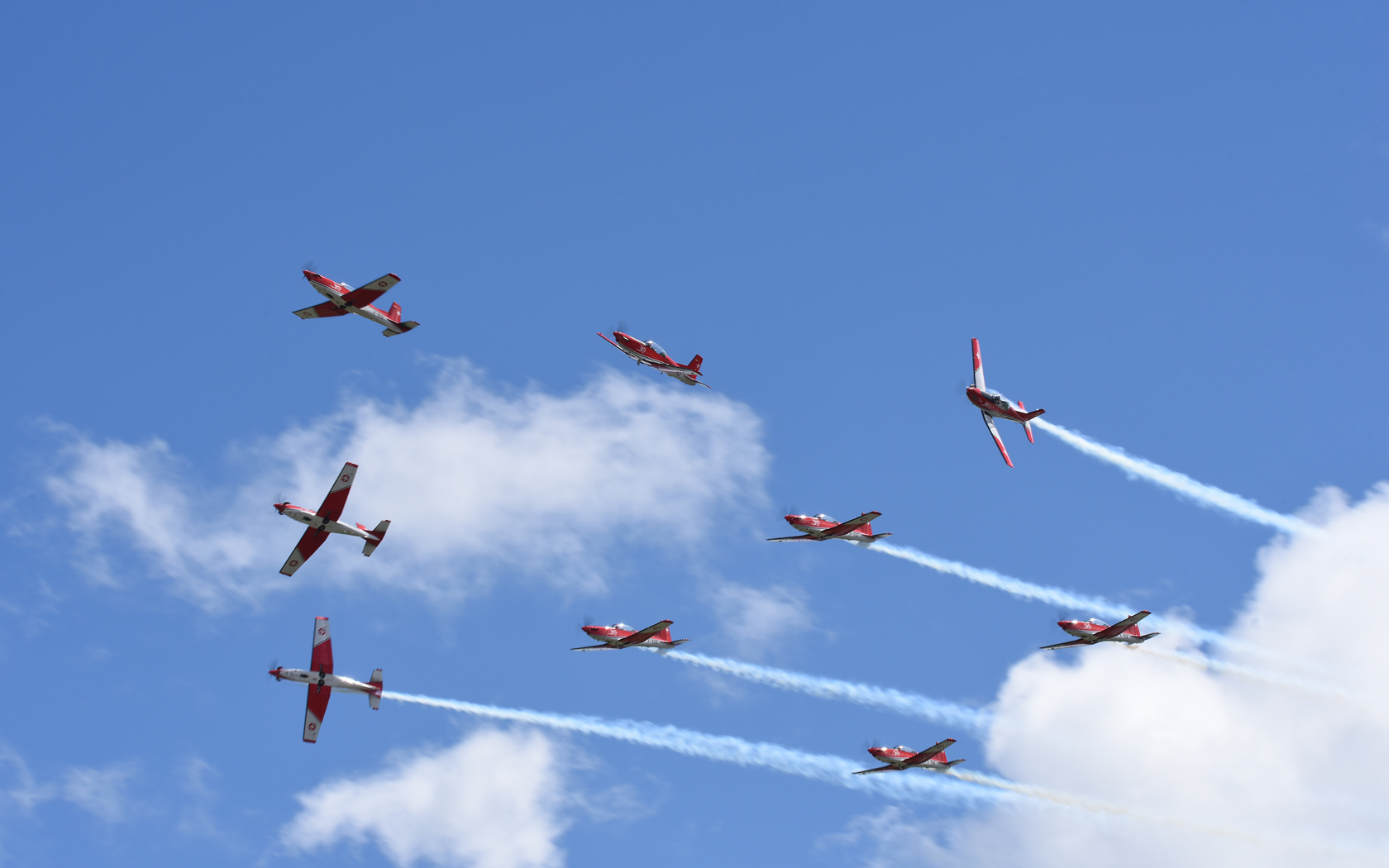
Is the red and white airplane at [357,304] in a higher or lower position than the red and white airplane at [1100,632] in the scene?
higher

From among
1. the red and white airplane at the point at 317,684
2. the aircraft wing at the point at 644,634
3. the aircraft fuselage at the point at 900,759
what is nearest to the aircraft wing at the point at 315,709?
the red and white airplane at the point at 317,684

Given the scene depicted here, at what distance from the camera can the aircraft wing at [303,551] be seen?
90.4 m

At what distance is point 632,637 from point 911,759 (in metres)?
22.4

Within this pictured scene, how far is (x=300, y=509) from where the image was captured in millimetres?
87500

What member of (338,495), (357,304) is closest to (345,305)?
(357,304)

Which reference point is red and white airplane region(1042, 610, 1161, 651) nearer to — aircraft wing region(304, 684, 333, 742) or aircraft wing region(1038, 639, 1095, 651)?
aircraft wing region(1038, 639, 1095, 651)

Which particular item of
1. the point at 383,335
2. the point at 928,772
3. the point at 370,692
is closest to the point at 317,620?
the point at 370,692

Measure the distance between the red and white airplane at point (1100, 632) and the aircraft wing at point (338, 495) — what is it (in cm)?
→ 5178

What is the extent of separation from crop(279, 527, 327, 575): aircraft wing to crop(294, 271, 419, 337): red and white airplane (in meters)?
14.8

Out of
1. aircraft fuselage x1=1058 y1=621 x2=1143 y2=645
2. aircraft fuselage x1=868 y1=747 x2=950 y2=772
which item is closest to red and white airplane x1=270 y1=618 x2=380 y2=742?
aircraft fuselage x1=868 y1=747 x2=950 y2=772

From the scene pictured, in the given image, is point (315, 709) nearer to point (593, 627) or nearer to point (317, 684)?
point (317, 684)

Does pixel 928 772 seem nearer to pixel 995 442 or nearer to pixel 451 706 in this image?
pixel 995 442

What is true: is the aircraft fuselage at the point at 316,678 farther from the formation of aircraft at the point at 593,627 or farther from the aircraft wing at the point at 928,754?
the aircraft wing at the point at 928,754

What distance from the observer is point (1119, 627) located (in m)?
96.2
